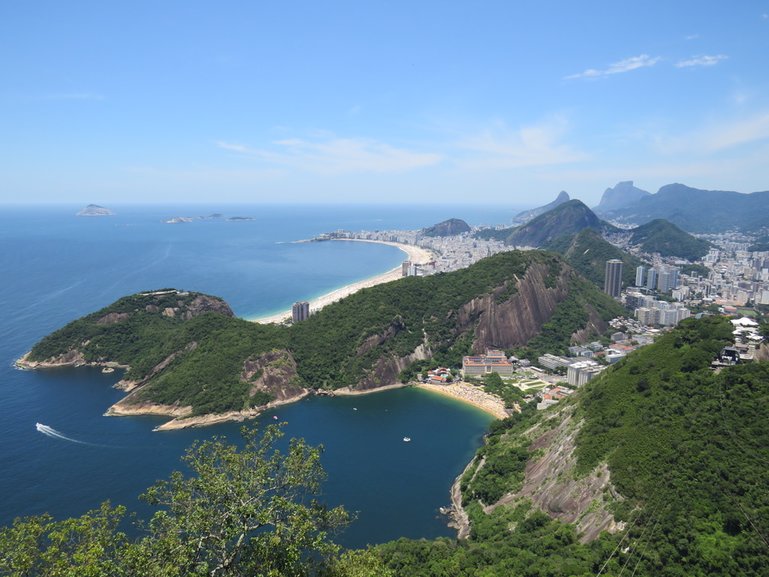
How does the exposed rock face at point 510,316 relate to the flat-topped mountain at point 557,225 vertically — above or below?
below

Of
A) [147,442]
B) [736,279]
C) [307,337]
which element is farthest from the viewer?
[736,279]

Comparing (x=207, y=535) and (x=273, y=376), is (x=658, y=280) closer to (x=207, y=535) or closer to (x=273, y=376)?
(x=273, y=376)

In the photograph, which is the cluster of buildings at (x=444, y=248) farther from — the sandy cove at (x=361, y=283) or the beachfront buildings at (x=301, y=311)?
the beachfront buildings at (x=301, y=311)

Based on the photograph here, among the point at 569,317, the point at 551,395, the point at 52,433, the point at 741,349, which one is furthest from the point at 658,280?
the point at 52,433

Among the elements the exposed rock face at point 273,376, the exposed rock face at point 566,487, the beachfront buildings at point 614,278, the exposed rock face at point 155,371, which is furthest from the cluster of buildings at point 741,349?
the beachfront buildings at point 614,278

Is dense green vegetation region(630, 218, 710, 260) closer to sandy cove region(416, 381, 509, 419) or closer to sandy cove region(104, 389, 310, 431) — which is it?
sandy cove region(416, 381, 509, 419)

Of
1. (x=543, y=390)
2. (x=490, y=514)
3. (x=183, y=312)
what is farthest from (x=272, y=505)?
(x=183, y=312)

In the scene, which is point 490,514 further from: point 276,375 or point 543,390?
point 276,375
